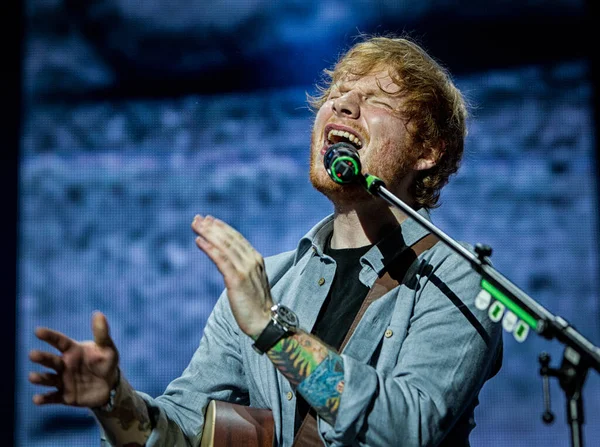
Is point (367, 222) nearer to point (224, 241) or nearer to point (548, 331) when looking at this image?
point (224, 241)

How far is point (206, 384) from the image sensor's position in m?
2.34

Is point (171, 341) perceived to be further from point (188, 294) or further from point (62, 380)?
point (62, 380)

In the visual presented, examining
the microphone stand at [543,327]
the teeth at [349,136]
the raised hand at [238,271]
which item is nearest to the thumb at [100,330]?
the raised hand at [238,271]

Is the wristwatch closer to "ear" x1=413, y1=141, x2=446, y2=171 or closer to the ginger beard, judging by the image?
the ginger beard

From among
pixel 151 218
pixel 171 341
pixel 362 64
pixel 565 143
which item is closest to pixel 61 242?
pixel 151 218

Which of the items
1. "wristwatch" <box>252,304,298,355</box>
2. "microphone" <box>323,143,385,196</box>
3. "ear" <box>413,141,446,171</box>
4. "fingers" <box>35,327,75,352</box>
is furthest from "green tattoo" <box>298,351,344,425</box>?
"ear" <box>413,141,446,171</box>

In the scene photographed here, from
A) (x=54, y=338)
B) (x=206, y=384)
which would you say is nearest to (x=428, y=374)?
(x=206, y=384)

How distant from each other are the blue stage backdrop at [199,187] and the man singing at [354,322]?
1361mm

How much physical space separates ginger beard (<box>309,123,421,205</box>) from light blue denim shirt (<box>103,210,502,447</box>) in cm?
16

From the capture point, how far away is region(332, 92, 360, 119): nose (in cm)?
237

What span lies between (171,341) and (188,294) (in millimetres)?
247

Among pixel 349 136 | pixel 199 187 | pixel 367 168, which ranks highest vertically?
pixel 199 187

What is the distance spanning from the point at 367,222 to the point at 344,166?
532 mm

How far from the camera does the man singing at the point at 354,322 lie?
176 cm
